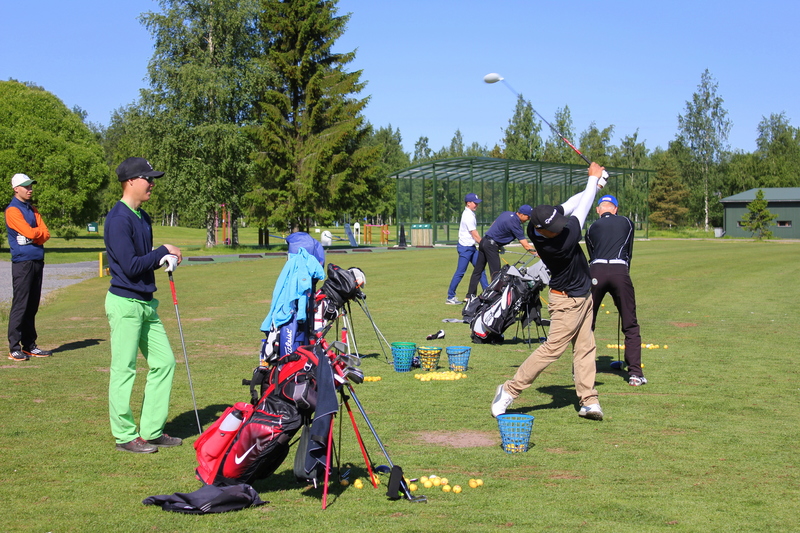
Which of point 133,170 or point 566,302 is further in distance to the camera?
point 566,302

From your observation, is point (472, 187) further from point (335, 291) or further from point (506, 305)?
point (335, 291)

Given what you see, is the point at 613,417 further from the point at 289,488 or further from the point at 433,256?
the point at 433,256

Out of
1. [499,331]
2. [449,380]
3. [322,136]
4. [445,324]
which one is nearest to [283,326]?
[449,380]

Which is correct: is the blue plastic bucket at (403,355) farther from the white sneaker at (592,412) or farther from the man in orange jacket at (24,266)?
the man in orange jacket at (24,266)

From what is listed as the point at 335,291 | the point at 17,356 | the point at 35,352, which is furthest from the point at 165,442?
the point at 35,352

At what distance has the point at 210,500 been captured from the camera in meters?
4.67

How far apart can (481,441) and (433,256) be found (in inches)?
1079

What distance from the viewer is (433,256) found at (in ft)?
110

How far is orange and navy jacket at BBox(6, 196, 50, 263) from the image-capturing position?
32.6ft

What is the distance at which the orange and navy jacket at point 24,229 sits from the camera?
32.6 ft

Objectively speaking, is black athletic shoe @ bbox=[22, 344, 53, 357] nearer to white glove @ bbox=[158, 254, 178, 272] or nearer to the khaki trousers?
white glove @ bbox=[158, 254, 178, 272]

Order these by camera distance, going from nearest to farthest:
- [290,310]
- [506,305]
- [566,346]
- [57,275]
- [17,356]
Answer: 1. [566,346]
2. [290,310]
3. [17,356]
4. [506,305]
5. [57,275]

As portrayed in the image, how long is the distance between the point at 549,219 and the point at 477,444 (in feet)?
6.96


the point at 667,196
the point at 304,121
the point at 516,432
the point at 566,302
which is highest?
the point at 304,121
